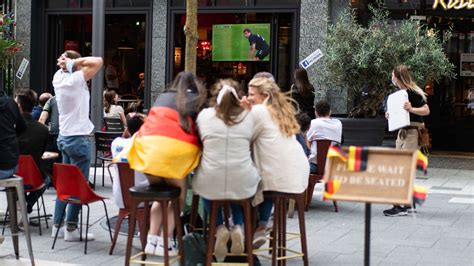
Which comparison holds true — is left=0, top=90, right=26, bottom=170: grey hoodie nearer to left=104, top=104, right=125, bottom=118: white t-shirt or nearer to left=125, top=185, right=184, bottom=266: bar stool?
left=125, top=185, right=184, bottom=266: bar stool

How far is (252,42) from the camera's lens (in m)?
17.3

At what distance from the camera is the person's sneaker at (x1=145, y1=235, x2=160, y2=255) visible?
6.50m

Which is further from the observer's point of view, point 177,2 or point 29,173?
point 177,2

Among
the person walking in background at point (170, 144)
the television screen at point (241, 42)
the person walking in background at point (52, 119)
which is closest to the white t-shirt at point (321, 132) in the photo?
the person walking in background at point (52, 119)

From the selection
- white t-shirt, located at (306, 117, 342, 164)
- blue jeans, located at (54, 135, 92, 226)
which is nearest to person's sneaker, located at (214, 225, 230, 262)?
blue jeans, located at (54, 135, 92, 226)

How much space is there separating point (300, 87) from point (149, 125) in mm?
6593

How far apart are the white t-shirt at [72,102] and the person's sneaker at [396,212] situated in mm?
4153

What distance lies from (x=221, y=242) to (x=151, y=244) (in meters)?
0.58

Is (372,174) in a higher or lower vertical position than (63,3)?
lower

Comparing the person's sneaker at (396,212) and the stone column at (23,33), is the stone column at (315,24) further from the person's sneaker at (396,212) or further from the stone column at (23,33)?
the stone column at (23,33)

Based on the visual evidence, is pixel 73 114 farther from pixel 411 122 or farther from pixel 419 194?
pixel 411 122

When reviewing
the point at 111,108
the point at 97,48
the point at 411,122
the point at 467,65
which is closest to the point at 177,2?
the point at 111,108

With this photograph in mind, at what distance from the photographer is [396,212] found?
1020cm

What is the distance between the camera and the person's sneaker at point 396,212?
10.2 metres
